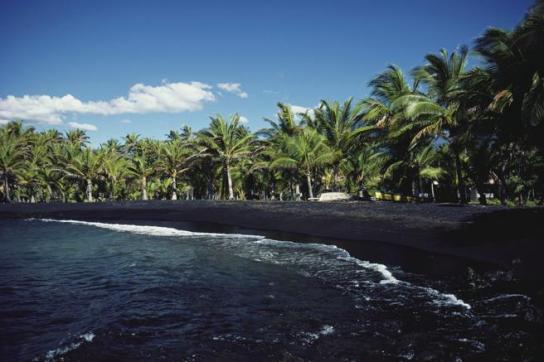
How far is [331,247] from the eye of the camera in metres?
12.5

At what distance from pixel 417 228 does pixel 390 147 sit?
12.3m

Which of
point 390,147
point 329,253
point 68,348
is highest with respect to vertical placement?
point 390,147

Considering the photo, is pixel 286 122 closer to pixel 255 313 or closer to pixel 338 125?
pixel 338 125

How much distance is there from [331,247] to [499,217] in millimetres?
6259

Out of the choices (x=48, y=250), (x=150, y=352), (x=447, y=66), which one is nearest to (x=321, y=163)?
(x=447, y=66)

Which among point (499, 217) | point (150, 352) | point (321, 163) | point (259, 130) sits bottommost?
point (150, 352)

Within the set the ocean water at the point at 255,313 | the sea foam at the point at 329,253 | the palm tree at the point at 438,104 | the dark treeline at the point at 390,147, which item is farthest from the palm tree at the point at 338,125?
the ocean water at the point at 255,313

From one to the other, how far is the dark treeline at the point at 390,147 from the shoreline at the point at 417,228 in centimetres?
320

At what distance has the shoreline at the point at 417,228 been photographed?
9.55 m

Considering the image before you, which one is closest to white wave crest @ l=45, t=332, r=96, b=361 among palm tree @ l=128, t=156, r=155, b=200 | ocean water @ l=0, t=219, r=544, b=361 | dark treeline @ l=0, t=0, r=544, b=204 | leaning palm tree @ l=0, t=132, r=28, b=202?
ocean water @ l=0, t=219, r=544, b=361

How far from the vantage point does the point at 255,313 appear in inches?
260

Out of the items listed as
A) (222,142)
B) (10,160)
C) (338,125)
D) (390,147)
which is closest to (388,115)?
(390,147)

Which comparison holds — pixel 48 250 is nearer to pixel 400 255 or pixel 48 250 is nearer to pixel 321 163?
pixel 400 255

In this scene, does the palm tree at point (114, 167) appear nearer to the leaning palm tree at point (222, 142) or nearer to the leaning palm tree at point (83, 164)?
the leaning palm tree at point (83, 164)
